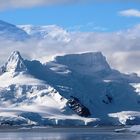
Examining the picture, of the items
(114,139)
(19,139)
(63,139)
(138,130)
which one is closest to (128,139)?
(114,139)

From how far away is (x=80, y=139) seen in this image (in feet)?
457

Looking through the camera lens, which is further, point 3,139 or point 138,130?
point 138,130

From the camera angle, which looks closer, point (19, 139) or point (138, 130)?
point (19, 139)

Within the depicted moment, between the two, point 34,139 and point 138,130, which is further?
point 138,130

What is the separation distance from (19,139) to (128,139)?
22.9m

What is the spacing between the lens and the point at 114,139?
447 ft

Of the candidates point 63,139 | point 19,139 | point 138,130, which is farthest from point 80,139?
point 138,130

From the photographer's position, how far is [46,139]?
459ft

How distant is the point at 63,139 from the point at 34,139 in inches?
238

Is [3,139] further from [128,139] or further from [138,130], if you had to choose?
[138,130]

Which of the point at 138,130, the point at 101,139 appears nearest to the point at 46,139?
the point at 101,139

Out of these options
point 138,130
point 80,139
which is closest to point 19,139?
point 80,139

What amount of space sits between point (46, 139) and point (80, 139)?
6.98m

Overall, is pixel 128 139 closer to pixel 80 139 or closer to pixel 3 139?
pixel 80 139
